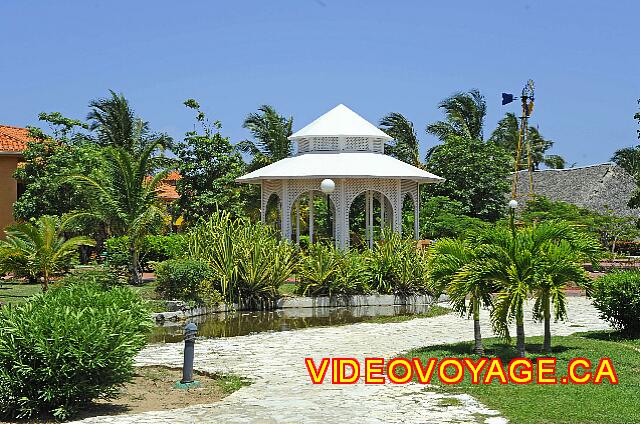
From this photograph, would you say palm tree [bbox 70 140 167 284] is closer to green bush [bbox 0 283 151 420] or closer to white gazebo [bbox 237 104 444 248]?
white gazebo [bbox 237 104 444 248]

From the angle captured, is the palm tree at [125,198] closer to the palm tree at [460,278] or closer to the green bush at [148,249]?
the green bush at [148,249]

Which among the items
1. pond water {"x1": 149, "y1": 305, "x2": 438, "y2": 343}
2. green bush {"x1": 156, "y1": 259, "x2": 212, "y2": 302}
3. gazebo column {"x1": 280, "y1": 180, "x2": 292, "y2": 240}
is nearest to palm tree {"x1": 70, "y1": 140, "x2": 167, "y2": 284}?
gazebo column {"x1": 280, "y1": 180, "x2": 292, "y2": 240}

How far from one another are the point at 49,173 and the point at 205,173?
605cm

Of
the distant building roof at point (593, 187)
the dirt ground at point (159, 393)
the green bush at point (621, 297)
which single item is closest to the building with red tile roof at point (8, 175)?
the distant building roof at point (593, 187)

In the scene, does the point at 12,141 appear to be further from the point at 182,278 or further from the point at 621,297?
the point at 621,297

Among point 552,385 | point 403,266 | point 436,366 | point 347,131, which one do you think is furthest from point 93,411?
point 347,131

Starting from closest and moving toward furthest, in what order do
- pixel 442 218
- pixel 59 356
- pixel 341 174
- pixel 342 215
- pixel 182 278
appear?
pixel 59 356 → pixel 182 278 → pixel 341 174 → pixel 342 215 → pixel 442 218

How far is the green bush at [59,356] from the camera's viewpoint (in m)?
7.25

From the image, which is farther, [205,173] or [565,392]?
[205,173]

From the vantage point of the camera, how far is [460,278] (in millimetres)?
9891

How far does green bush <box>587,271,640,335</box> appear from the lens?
11875 millimetres

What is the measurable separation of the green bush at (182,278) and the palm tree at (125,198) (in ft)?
16.7

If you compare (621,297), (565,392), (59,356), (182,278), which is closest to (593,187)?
(182,278)

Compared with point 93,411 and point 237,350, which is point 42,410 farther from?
point 237,350
